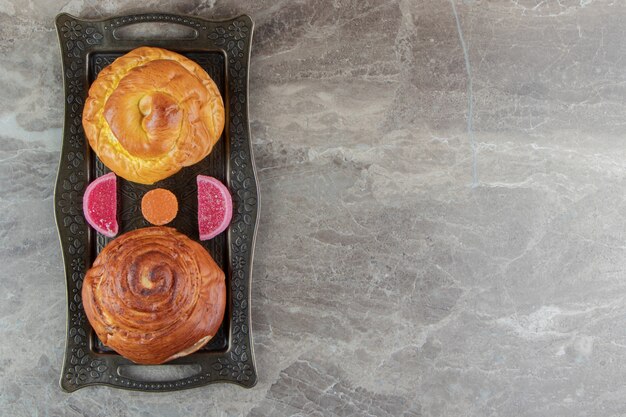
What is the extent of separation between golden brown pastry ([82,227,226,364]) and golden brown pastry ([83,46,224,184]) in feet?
0.80

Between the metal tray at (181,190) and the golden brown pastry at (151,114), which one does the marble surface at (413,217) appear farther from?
the golden brown pastry at (151,114)

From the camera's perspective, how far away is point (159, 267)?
181 centimetres

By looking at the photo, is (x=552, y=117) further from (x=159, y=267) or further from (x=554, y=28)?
(x=159, y=267)

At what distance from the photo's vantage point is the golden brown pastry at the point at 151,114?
183cm

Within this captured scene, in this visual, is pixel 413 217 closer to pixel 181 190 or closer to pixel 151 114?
pixel 181 190

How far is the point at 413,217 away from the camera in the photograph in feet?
7.16

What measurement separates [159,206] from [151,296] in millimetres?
339

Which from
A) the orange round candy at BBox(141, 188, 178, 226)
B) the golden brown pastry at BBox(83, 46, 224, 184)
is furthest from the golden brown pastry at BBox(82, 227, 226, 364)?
the golden brown pastry at BBox(83, 46, 224, 184)

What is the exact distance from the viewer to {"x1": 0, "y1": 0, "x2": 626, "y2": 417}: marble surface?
83.7 inches

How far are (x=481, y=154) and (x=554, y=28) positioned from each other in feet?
1.78

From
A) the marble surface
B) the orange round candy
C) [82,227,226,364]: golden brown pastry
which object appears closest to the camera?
[82,227,226,364]: golden brown pastry

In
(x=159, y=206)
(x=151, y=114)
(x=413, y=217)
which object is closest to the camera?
(x=151, y=114)

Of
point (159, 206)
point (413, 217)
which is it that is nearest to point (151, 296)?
point (159, 206)

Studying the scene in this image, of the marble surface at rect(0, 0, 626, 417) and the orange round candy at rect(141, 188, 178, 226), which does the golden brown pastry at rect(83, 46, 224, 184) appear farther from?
the marble surface at rect(0, 0, 626, 417)
